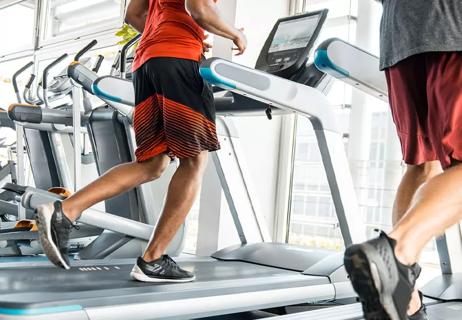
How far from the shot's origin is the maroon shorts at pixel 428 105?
1.28 m

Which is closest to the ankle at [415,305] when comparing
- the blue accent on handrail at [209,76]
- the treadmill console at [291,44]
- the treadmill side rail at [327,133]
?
the treadmill side rail at [327,133]

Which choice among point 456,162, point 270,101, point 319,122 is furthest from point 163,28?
point 456,162

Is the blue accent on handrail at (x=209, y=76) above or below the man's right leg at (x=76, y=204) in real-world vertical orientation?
above

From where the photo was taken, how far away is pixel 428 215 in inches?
44.9

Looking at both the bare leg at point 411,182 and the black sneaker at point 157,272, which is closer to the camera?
the bare leg at point 411,182

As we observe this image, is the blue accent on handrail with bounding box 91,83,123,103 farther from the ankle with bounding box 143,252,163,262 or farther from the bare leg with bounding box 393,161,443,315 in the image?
the bare leg with bounding box 393,161,443,315

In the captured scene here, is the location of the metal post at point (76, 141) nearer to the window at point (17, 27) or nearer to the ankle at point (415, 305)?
the ankle at point (415, 305)

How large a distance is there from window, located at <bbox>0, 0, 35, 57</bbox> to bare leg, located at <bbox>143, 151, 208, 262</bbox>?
17.8ft

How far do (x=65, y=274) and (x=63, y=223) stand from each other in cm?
42

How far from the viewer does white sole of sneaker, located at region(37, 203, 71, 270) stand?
76.3 inches

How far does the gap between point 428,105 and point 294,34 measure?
173cm

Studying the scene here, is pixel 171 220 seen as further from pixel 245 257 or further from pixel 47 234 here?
pixel 245 257

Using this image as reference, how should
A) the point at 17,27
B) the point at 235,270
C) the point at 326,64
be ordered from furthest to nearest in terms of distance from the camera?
the point at 17,27
the point at 235,270
the point at 326,64

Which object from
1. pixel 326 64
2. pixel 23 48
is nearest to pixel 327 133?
pixel 326 64
